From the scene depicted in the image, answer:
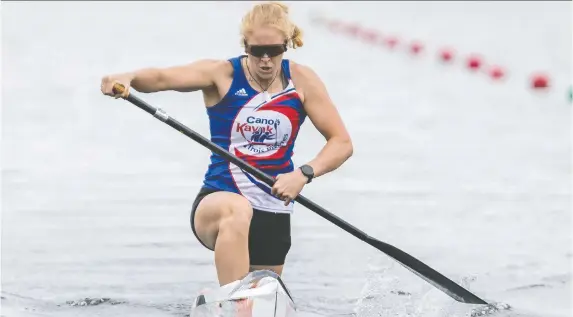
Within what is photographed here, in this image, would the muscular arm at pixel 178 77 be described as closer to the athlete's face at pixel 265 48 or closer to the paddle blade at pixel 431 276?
the athlete's face at pixel 265 48

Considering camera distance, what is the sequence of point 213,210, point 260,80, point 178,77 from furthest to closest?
point 260,80 < point 178,77 < point 213,210

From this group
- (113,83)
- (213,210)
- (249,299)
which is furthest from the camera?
(213,210)

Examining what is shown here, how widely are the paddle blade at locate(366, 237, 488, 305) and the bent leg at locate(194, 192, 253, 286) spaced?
111cm

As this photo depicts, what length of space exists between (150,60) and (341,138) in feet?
52.5

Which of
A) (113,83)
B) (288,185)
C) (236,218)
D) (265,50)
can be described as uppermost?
(265,50)

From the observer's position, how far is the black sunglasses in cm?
679

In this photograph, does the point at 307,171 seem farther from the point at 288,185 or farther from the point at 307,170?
the point at 288,185

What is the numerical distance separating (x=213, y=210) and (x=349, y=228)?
0.83 metres

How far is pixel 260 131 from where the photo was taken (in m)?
7.02

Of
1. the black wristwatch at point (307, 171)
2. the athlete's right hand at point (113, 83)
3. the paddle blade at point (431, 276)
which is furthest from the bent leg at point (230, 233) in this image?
the paddle blade at point (431, 276)

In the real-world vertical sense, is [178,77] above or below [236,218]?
above

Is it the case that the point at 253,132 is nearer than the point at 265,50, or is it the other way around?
the point at 265,50

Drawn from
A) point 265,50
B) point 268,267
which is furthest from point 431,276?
point 265,50

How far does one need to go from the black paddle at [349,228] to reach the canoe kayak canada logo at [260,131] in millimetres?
223
